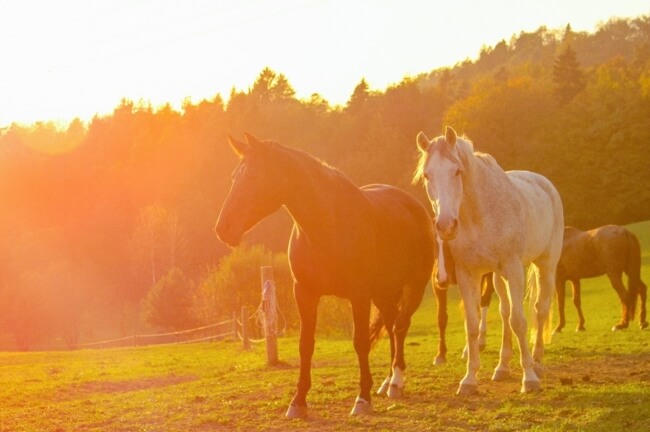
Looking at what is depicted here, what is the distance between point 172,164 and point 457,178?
6618 centimetres

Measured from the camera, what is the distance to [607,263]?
21656mm

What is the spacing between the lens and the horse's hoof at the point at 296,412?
7926 mm

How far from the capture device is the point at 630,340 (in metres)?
15.8

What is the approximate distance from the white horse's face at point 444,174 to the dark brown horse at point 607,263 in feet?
42.8

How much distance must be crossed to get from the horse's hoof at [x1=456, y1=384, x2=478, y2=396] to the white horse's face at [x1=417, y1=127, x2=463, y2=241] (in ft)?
6.16

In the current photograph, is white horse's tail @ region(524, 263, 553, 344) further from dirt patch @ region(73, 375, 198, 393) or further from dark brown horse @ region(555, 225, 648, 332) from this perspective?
dark brown horse @ region(555, 225, 648, 332)

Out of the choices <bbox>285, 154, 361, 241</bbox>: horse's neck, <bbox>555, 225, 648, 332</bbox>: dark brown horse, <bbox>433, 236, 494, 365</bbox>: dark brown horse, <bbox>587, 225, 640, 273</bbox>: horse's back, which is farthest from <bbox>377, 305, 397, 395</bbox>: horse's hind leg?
<bbox>587, 225, 640, 273</bbox>: horse's back

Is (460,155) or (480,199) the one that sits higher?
(460,155)

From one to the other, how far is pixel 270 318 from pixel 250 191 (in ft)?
28.0

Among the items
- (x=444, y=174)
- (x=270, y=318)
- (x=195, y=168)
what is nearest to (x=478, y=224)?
(x=444, y=174)

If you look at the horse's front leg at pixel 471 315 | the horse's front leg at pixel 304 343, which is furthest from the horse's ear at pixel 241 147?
the horse's front leg at pixel 471 315

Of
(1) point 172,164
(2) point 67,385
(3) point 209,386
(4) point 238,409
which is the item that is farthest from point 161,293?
(4) point 238,409

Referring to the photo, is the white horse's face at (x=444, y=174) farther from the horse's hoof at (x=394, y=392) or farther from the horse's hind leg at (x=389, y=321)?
the horse's hoof at (x=394, y=392)

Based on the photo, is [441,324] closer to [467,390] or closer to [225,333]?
[467,390]
